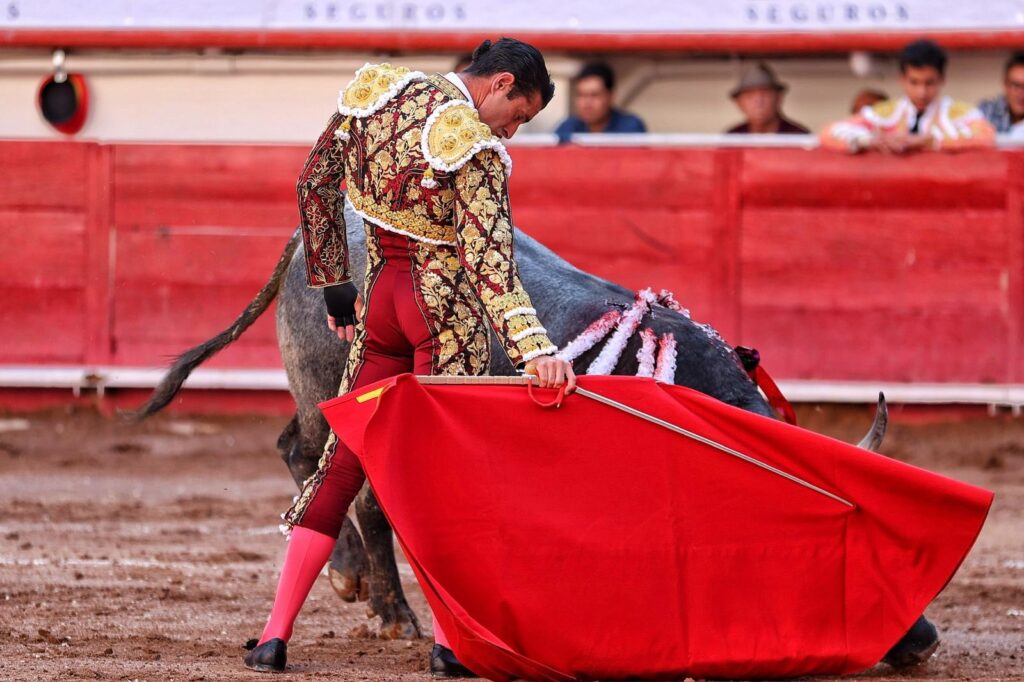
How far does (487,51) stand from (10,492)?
342cm

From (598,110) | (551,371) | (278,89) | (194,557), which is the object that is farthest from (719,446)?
(278,89)

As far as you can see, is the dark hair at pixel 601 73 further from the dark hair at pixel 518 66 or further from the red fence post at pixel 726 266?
the dark hair at pixel 518 66

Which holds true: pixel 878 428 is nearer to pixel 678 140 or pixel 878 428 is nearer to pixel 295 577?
pixel 295 577

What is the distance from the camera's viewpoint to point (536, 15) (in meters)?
7.67

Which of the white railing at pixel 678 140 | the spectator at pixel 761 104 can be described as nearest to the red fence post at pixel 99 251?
the white railing at pixel 678 140

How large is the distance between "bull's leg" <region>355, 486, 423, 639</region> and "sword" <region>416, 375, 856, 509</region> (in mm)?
838

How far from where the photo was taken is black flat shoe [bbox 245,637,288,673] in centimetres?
306

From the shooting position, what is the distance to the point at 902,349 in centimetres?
686

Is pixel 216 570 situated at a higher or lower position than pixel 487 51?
lower

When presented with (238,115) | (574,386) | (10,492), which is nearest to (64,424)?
(10,492)

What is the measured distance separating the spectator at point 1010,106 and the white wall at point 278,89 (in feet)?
2.87

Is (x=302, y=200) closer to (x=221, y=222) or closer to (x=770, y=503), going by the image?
(x=770, y=503)

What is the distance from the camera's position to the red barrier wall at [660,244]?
22.3 feet

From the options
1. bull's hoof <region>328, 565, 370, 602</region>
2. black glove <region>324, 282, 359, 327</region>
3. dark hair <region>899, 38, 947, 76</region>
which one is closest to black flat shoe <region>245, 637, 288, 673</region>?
black glove <region>324, 282, 359, 327</region>
